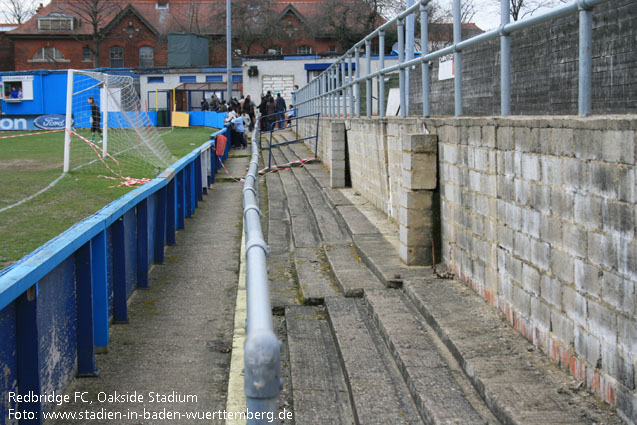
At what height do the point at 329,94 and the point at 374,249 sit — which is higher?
the point at 329,94

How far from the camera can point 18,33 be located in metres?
72.1

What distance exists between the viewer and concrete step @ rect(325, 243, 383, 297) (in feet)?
23.4

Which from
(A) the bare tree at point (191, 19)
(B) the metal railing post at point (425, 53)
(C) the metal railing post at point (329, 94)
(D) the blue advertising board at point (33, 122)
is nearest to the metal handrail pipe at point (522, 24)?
(B) the metal railing post at point (425, 53)

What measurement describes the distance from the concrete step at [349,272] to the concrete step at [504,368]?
0.86 meters

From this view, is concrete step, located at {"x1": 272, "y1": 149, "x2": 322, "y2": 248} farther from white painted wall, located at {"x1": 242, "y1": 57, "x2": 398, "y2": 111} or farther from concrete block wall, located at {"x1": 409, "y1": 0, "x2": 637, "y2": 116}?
white painted wall, located at {"x1": 242, "y1": 57, "x2": 398, "y2": 111}

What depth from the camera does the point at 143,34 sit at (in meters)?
74.9

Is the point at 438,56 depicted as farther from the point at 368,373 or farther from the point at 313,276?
the point at 368,373

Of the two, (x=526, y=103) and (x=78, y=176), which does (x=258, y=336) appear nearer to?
(x=526, y=103)

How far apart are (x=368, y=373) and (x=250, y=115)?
113 feet

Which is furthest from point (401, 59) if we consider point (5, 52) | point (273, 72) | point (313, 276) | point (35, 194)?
point (5, 52)

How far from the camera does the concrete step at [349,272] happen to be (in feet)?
23.4

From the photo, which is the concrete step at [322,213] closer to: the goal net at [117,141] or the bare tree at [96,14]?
the goal net at [117,141]

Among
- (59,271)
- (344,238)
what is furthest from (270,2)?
(59,271)

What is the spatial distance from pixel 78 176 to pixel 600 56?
15.8m
